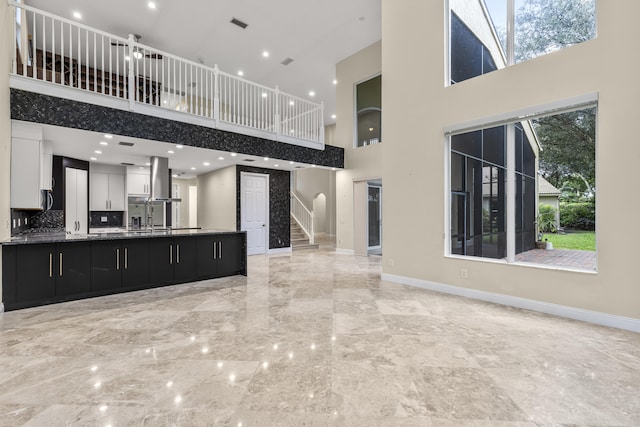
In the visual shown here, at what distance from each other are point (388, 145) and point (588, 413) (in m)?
4.29

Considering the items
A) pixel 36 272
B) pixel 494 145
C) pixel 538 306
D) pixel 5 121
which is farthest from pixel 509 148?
pixel 5 121

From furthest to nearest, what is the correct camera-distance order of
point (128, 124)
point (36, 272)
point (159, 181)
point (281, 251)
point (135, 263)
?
point (281, 251), point (159, 181), point (128, 124), point (135, 263), point (36, 272)

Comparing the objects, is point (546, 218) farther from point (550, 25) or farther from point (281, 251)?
point (281, 251)

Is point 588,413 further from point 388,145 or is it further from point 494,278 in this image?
point 388,145

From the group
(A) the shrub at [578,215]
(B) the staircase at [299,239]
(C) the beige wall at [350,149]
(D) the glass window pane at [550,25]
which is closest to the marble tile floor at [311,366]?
(A) the shrub at [578,215]

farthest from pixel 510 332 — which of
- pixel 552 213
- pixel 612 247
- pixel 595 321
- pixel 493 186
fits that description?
pixel 493 186

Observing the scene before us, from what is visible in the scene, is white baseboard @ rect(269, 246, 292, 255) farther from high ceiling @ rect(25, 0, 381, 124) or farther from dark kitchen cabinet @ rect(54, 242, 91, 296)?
high ceiling @ rect(25, 0, 381, 124)

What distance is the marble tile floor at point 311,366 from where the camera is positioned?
1760 mm

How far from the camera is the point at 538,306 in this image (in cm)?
361

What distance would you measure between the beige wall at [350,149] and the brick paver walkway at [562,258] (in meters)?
4.62

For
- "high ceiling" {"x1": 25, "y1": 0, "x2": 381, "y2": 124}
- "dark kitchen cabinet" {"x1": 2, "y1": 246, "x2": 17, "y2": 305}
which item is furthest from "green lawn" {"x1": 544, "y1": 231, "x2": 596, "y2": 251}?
"dark kitchen cabinet" {"x1": 2, "y1": 246, "x2": 17, "y2": 305}

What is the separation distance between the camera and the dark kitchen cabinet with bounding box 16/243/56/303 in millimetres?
3674

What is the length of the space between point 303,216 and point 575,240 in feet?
27.8

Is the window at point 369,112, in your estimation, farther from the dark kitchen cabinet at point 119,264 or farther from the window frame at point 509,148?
the dark kitchen cabinet at point 119,264
